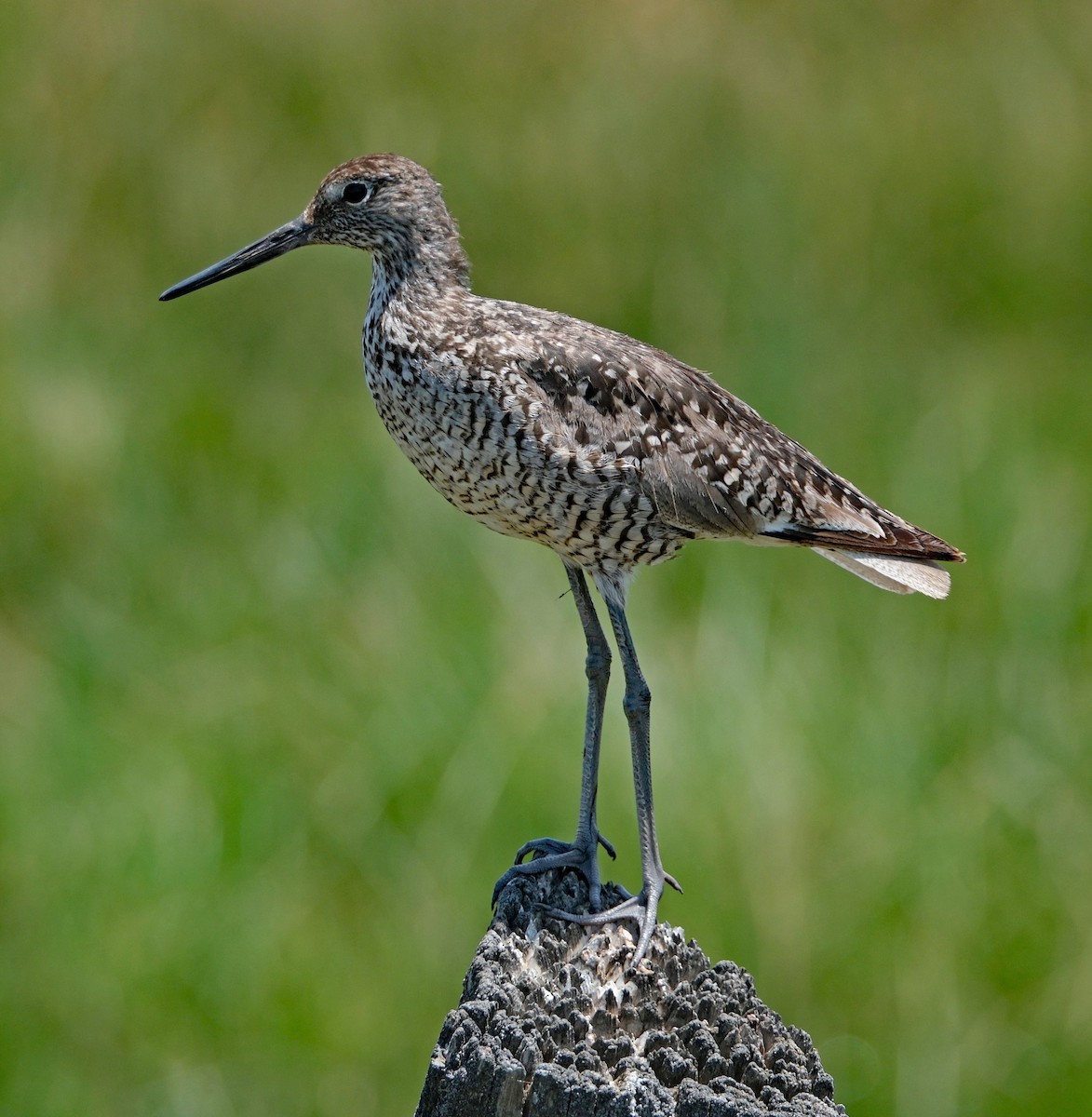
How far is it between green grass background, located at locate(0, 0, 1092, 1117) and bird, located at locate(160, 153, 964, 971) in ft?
9.07

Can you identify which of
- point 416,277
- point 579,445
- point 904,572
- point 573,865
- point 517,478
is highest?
point 416,277

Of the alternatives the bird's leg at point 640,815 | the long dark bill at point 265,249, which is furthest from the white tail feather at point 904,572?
the long dark bill at point 265,249

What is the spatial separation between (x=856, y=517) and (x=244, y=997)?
14.6ft

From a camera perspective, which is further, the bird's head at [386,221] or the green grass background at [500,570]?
the green grass background at [500,570]

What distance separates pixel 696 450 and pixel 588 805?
4.09 feet

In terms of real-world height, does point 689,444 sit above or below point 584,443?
above

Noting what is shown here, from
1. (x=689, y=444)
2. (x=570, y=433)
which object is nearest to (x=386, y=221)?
(x=570, y=433)

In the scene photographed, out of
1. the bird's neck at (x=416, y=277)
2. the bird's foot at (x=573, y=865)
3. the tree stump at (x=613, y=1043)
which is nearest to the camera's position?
the tree stump at (x=613, y=1043)

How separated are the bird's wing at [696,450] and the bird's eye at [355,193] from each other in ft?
2.70

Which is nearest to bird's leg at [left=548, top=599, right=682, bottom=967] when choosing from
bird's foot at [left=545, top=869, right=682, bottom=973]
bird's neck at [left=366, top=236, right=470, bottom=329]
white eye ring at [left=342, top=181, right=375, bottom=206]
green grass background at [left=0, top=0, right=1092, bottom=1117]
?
bird's foot at [left=545, top=869, right=682, bottom=973]

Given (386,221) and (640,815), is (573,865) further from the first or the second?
(386,221)

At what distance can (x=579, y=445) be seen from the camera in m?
5.24

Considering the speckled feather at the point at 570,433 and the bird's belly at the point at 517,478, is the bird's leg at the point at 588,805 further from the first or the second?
the bird's belly at the point at 517,478

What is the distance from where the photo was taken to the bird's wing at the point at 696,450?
5.36 m
